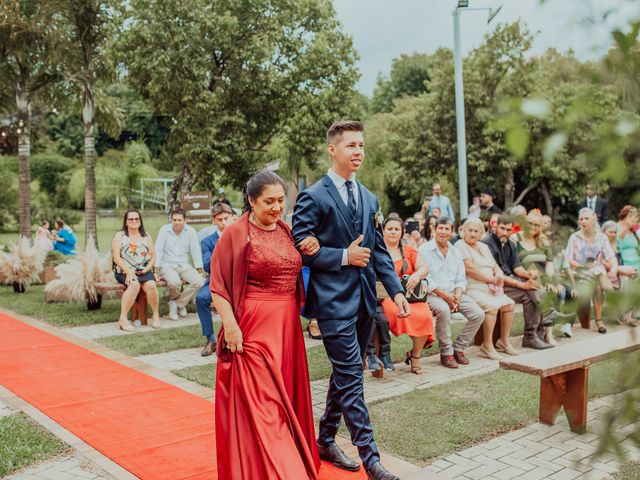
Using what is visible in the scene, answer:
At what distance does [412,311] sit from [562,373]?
1943 millimetres

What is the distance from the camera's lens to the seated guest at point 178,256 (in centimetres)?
1030

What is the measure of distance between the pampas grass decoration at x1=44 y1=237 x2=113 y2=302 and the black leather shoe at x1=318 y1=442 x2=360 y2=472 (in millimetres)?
7258

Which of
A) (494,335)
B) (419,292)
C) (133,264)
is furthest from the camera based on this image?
(133,264)

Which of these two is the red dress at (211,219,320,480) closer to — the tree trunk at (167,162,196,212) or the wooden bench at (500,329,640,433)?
the wooden bench at (500,329,640,433)

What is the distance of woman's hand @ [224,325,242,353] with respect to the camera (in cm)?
396

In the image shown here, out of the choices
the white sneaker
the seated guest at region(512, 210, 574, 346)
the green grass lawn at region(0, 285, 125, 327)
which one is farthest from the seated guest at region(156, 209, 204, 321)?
the seated guest at region(512, 210, 574, 346)

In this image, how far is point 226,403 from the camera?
157 inches

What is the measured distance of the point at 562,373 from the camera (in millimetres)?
5348

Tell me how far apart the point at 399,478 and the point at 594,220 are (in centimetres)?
613

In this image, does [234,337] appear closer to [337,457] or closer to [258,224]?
[258,224]

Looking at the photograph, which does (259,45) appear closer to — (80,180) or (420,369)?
(420,369)

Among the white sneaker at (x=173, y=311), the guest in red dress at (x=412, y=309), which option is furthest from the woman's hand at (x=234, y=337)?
the white sneaker at (x=173, y=311)

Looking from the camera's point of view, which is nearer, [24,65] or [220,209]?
[220,209]

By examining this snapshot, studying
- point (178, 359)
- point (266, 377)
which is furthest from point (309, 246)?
point (178, 359)
